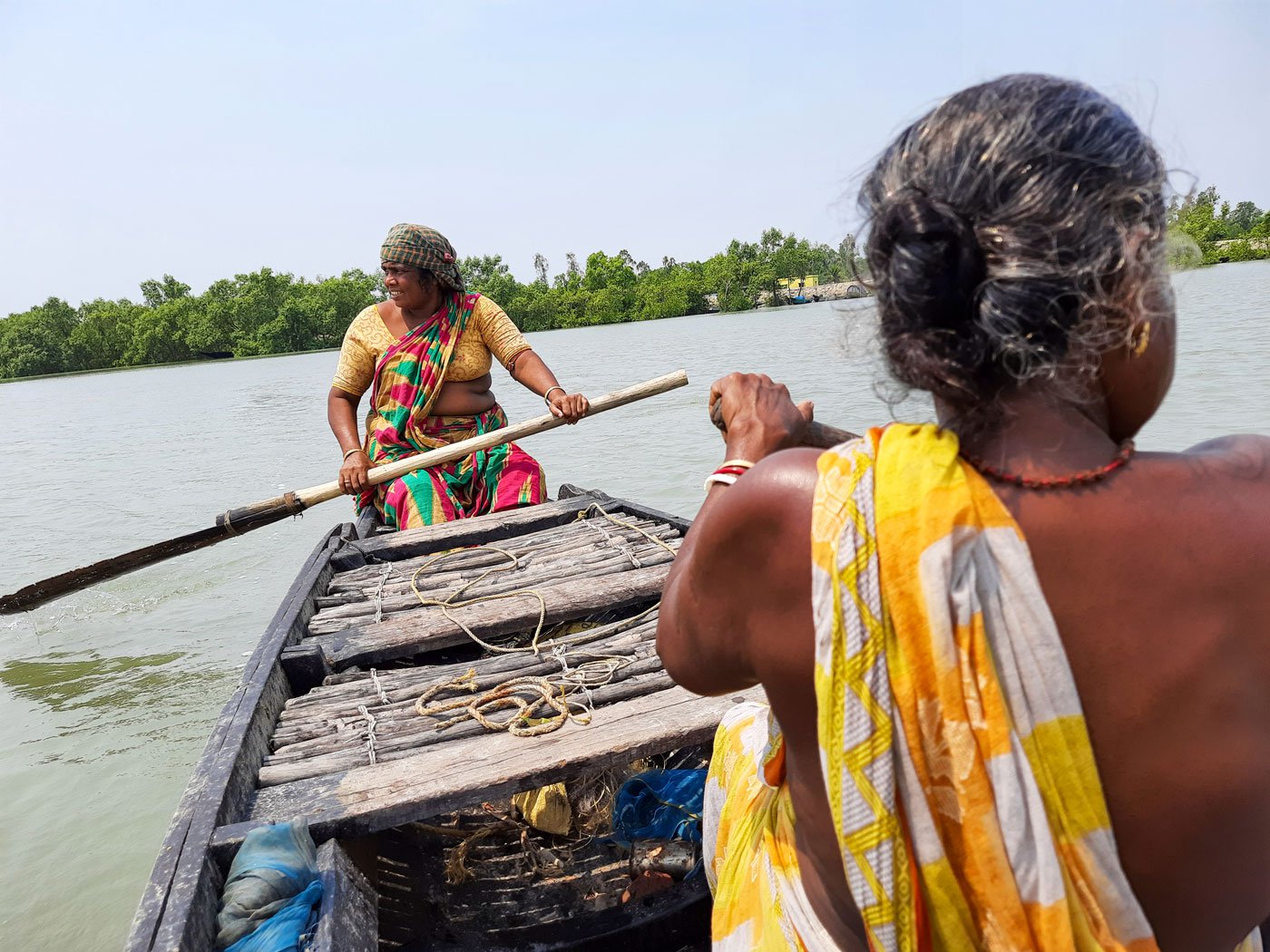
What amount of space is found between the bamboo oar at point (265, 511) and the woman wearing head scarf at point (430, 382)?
23cm

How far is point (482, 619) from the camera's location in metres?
2.87

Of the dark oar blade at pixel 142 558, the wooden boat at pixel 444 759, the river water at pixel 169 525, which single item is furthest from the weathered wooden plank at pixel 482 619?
the river water at pixel 169 525

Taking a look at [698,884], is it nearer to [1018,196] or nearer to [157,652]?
[1018,196]

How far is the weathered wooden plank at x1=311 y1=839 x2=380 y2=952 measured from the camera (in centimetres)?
143

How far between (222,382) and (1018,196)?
3329cm

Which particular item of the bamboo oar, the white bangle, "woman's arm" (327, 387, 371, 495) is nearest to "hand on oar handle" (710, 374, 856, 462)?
the white bangle

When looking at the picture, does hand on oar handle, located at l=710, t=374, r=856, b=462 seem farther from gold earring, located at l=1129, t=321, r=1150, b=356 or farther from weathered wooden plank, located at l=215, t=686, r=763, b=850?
weathered wooden plank, located at l=215, t=686, r=763, b=850

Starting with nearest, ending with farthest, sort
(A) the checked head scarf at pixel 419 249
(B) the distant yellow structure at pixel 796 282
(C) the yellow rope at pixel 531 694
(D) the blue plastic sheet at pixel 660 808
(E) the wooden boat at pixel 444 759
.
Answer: (E) the wooden boat at pixel 444 759 < (C) the yellow rope at pixel 531 694 < (D) the blue plastic sheet at pixel 660 808 < (A) the checked head scarf at pixel 419 249 < (B) the distant yellow structure at pixel 796 282

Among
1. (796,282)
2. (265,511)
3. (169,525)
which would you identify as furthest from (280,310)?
(265,511)

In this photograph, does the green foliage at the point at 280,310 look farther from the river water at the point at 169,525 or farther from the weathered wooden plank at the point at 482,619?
the weathered wooden plank at the point at 482,619

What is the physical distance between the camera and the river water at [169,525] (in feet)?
11.3

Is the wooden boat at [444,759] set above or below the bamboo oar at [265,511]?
below

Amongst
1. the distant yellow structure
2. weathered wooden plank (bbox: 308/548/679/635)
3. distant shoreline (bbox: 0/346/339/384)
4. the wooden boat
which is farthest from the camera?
the distant yellow structure

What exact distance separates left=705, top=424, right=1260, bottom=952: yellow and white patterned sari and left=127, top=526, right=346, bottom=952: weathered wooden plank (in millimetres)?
1105
